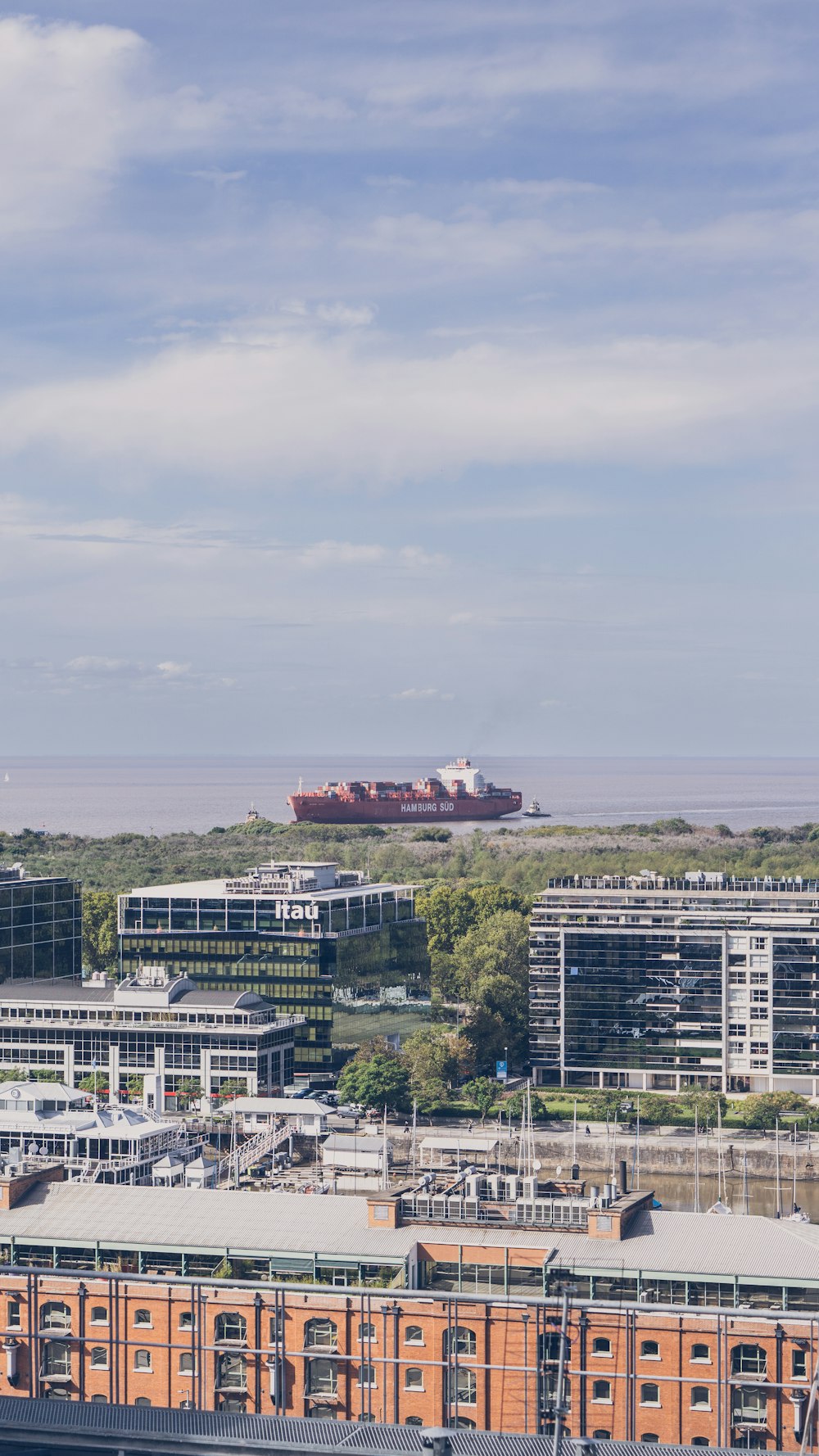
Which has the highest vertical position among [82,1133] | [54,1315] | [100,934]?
[100,934]

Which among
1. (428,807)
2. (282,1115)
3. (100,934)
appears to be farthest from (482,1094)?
(428,807)

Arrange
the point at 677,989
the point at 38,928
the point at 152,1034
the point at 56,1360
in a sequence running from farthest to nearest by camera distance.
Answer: the point at 38,928
the point at 677,989
the point at 152,1034
the point at 56,1360

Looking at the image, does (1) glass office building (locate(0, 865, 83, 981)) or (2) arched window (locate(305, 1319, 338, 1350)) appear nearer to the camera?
(2) arched window (locate(305, 1319, 338, 1350))

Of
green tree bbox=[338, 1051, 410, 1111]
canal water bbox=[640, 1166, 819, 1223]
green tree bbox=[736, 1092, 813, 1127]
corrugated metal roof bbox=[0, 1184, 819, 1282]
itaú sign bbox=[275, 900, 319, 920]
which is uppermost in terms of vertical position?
itaú sign bbox=[275, 900, 319, 920]

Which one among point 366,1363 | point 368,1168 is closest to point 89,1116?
point 368,1168

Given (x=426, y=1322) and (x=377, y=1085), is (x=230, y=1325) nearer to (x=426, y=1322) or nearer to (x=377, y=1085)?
(x=426, y=1322)

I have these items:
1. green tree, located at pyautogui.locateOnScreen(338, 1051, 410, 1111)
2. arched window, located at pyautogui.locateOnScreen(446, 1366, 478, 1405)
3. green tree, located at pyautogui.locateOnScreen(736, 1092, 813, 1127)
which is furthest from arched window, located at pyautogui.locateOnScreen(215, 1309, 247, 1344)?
green tree, located at pyautogui.locateOnScreen(736, 1092, 813, 1127)

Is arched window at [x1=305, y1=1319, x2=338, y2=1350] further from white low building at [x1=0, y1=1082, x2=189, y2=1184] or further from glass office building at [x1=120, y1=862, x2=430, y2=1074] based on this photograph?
glass office building at [x1=120, y1=862, x2=430, y2=1074]
